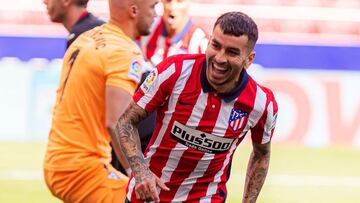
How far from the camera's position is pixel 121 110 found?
16.3ft

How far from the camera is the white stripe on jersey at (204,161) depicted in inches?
186

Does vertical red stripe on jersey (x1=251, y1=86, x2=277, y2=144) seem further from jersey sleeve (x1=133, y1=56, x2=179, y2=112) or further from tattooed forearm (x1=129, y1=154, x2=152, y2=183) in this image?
tattooed forearm (x1=129, y1=154, x2=152, y2=183)

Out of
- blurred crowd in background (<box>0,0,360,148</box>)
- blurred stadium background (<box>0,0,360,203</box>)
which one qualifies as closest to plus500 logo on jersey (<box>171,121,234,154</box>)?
blurred stadium background (<box>0,0,360,203</box>)

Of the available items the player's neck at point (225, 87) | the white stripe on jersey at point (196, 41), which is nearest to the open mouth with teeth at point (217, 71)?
the player's neck at point (225, 87)

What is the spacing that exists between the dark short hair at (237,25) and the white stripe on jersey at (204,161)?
1.19 ft

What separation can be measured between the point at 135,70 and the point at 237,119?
68 centimetres

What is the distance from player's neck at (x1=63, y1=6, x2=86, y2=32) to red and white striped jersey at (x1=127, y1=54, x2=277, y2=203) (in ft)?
4.15

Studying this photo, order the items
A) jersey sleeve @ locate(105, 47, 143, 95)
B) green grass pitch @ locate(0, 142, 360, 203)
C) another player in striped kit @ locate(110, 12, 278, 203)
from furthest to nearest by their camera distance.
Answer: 1. green grass pitch @ locate(0, 142, 360, 203)
2. jersey sleeve @ locate(105, 47, 143, 95)
3. another player in striped kit @ locate(110, 12, 278, 203)

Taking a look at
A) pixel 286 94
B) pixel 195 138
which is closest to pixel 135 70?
pixel 195 138

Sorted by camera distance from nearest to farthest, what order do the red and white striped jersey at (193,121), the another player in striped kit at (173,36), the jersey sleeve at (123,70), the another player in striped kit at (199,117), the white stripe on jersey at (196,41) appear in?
the another player in striped kit at (199,117) → the red and white striped jersey at (193,121) → the jersey sleeve at (123,70) → the white stripe on jersey at (196,41) → the another player in striped kit at (173,36)

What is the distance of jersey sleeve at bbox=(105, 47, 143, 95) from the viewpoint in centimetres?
501

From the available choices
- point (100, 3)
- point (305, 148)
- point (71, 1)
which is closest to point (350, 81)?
point (305, 148)

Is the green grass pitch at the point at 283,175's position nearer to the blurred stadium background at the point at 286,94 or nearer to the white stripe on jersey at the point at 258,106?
the blurred stadium background at the point at 286,94

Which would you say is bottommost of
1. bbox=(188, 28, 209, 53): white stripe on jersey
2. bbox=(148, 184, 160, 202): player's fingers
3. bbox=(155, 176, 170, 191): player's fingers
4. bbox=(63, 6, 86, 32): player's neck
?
bbox=(148, 184, 160, 202): player's fingers
